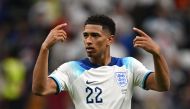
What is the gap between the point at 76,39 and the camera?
2017cm

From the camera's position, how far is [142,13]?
22.3 metres

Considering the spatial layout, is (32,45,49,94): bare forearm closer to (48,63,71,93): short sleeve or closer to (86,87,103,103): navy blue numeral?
(48,63,71,93): short sleeve

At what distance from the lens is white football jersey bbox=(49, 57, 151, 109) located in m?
11.8

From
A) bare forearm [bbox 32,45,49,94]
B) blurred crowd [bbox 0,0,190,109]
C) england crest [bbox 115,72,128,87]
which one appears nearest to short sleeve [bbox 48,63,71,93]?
bare forearm [bbox 32,45,49,94]

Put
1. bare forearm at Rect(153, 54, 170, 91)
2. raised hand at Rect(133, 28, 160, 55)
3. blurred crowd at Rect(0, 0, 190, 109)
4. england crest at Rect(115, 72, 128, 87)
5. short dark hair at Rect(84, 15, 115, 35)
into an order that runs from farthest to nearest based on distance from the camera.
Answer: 1. blurred crowd at Rect(0, 0, 190, 109)
2. short dark hair at Rect(84, 15, 115, 35)
3. england crest at Rect(115, 72, 128, 87)
4. bare forearm at Rect(153, 54, 170, 91)
5. raised hand at Rect(133, 28, 160, 55)

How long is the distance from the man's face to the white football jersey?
23 cm

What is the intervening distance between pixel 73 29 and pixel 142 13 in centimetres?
223

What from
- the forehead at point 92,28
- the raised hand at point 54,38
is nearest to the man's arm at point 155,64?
the forehead at point 92,28

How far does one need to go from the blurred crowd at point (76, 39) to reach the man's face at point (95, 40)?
6375 millimetres

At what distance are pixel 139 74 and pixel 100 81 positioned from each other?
538 millimetres

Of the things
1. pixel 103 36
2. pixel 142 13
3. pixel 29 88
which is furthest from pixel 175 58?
pixel 103 36

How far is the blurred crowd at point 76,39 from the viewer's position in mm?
19109

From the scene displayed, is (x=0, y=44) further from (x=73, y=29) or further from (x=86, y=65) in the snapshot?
(x=86, y=65)

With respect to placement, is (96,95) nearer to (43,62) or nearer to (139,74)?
(139,74)
